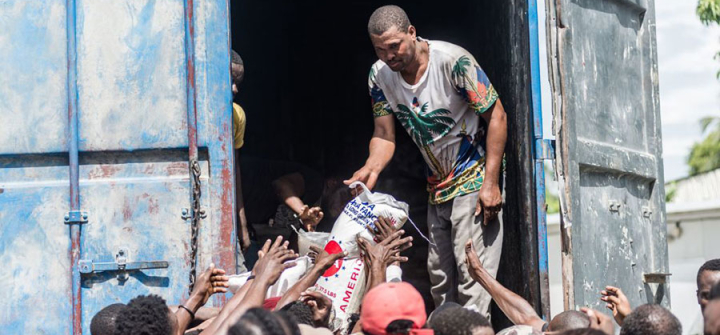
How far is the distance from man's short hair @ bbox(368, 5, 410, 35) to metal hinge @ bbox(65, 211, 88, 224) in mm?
1635

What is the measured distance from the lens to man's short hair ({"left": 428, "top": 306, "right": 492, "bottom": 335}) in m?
3.16

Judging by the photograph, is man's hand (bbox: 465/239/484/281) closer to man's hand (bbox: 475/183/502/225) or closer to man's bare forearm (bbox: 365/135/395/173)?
man's hand (bbox: 475/183/502/225)

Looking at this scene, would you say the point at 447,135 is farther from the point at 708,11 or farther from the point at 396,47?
the point at 708,11

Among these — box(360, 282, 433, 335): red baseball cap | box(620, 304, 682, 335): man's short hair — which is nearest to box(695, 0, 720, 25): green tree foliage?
box(620, 304, 682, 335): man's short hair

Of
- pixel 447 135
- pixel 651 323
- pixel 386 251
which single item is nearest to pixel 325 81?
pixel 447 135

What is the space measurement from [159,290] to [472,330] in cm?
192

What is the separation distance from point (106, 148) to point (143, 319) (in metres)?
1.54

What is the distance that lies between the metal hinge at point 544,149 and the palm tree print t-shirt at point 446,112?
1.12 ft

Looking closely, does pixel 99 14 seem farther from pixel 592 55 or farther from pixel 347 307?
pixel 592 55

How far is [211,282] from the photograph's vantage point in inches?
168

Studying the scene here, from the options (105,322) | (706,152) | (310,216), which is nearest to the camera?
(105,322)

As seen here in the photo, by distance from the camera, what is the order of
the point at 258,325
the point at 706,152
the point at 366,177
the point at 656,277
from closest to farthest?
the point at 258,325 → the point at 366,177 → the point at 656,277 → the point at 706,152

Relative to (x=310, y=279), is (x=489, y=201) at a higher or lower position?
higher

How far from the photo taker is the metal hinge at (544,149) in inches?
184
